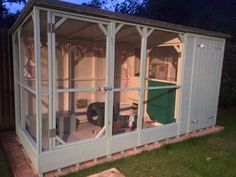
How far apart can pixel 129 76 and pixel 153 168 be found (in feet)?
6.86

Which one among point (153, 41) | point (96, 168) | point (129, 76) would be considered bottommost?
point (96, 168)

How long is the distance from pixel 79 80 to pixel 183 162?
8.29ft

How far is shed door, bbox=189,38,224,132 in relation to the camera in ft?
15.0

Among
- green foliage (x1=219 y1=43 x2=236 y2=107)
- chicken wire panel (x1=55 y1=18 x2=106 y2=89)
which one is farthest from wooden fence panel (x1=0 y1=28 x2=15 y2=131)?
green foliage (x1=219 y1=43 x2=236 y2=107)

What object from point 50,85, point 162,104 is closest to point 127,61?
point 162,104

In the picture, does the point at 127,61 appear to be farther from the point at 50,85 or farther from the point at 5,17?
the point at 5,17

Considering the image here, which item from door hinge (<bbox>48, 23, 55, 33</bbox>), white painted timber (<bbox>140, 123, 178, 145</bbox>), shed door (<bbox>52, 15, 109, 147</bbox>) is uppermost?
door hinge (<bbox>48, 23, 55, 33</bbox>)

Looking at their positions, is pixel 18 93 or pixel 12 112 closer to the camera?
pixel 18 93

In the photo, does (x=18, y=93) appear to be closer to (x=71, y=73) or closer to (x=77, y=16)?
(x=71, y=73)

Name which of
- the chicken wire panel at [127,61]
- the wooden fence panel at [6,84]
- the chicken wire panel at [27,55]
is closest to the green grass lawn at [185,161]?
the chicken wire panel at [127,61]

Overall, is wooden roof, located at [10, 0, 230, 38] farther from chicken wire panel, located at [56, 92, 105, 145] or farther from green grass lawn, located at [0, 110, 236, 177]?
green grass lawn, located at [0, 110, 236, 177]

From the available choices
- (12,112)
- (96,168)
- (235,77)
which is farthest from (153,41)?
(235,77)

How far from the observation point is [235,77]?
7.11 m

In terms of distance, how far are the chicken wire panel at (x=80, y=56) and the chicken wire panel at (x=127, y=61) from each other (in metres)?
0.44
